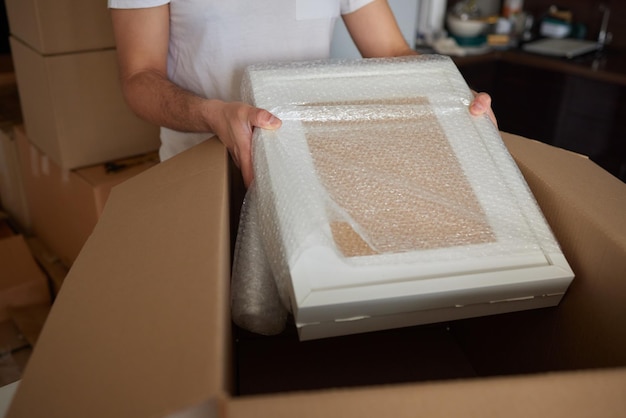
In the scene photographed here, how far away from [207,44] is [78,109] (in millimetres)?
594

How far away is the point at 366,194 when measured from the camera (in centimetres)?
72

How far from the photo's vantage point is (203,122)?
88 cm

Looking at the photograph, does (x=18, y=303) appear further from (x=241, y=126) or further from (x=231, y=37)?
(x=241, y=126)

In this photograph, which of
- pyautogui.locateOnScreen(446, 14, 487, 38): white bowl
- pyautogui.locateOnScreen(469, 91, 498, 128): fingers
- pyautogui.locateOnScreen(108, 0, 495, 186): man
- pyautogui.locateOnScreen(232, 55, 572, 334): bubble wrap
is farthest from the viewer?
pyautogui.locateOnScreen(446, 14, 487, 38): white bowl

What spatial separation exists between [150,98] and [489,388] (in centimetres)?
69

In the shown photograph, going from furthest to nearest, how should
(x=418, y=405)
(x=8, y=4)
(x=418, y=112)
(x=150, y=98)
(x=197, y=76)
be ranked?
(x=8, y=4) < (x=197, y=76) < (x=150, y=98) < (x=418, y=112) < (x=418, y=405)

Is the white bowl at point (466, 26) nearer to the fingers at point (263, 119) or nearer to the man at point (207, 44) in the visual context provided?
the man at point (207, 44)

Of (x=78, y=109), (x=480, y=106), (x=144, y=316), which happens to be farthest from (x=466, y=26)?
(x=144, y=316)

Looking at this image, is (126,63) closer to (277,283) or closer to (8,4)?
(277,283)

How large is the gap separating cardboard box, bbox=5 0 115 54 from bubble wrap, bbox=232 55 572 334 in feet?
2.42

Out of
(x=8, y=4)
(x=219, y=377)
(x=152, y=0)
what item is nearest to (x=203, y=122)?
(x=152, y=0)

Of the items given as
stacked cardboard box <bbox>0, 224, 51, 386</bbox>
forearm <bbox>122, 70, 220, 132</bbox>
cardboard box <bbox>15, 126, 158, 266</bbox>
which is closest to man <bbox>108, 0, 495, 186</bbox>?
forearm <bbox>122, 70, 220, 132</bbox>

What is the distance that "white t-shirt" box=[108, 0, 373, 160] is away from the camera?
3.42 ft

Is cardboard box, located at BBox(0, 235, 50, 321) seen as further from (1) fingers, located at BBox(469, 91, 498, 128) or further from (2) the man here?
(1) fingers, located at BBox(469, 91, 498, 128)
